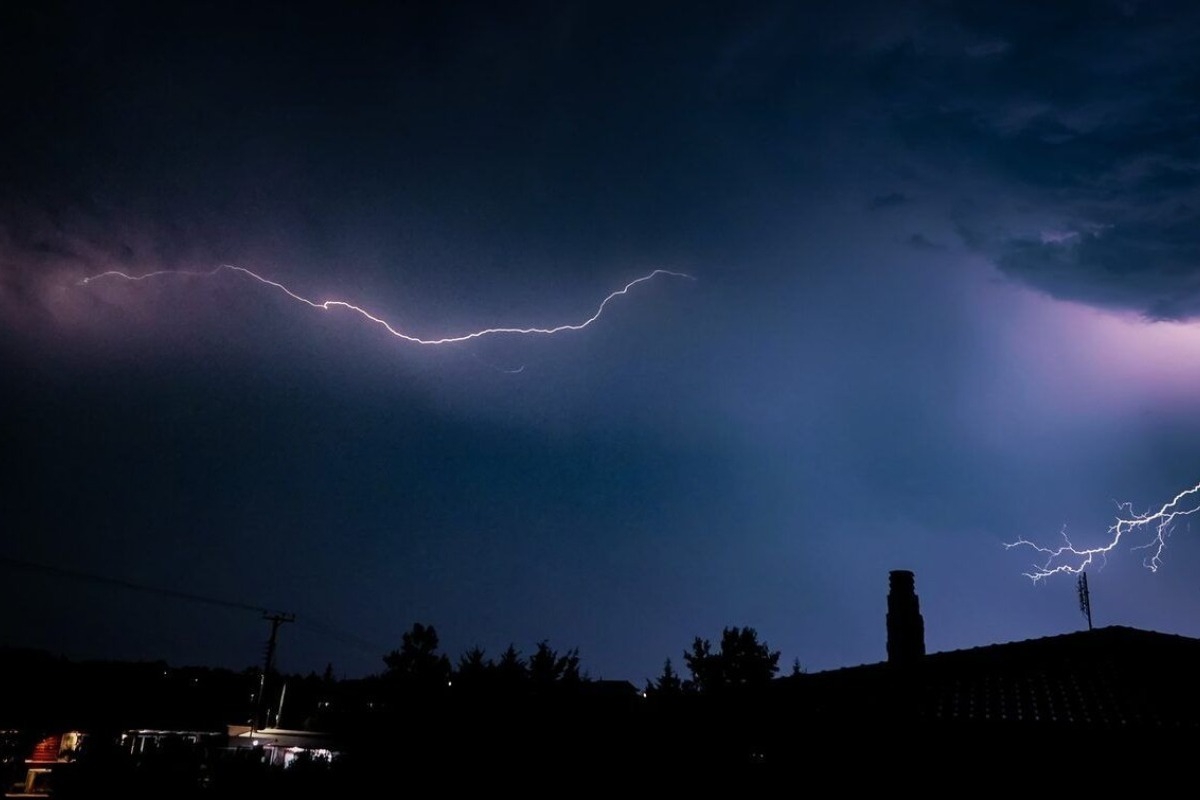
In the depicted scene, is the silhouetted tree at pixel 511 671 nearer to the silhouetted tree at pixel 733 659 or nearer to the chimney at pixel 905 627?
the chimney at pixel 905 627

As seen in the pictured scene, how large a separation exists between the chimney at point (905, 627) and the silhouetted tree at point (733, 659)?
14324 mm

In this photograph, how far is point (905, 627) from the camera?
13531 millimetres

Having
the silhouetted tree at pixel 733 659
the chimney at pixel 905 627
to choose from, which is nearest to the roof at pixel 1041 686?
the chimney at pixel 905 627

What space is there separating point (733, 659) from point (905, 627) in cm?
1642

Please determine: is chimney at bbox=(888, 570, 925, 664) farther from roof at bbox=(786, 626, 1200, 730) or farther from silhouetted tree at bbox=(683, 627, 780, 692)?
silhouetted tree at bbox=(683, 627, 780, 692)

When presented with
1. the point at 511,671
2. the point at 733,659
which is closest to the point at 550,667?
the point at 511,671

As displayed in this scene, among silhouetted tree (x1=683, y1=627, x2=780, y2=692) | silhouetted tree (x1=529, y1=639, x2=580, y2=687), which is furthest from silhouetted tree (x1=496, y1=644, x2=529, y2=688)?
silhouetted tree (x1=683, y1=627, x2=780, y2=692)

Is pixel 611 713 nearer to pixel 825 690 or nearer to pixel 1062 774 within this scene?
pixel 825 690

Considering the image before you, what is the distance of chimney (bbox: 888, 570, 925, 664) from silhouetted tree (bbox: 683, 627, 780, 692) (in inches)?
564

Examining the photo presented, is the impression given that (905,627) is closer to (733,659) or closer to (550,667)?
(550,667)

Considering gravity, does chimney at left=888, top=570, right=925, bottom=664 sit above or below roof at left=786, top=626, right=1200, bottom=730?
above

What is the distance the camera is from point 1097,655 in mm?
10578

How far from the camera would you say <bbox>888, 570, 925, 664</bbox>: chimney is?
530 inches

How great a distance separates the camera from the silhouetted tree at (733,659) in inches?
1102
